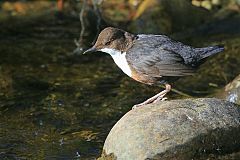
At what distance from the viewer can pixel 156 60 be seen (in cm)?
552

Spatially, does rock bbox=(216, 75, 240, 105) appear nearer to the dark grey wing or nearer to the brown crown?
the dark grey wing

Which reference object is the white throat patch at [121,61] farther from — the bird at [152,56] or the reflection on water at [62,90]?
the reflection on water at [62,90]

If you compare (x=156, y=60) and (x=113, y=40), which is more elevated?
(x=113, y=40)

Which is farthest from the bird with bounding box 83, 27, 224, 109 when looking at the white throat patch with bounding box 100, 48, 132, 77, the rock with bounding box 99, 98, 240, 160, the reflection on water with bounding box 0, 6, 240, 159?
the reflection on water with bounding box 0, 6, 240, 159

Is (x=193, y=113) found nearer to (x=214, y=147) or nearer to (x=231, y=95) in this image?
(x=214, y=147)

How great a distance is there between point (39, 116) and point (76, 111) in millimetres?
426

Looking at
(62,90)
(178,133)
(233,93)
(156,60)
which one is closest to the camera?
(178,133)

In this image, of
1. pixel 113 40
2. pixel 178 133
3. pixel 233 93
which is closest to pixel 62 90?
pixel 113 40

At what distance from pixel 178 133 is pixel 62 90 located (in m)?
2.84

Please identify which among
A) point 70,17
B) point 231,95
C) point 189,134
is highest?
point 189,134

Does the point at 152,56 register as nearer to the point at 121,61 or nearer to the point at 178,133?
the point at 121,61

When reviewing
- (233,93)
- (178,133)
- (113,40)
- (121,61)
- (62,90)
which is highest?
(113,40)

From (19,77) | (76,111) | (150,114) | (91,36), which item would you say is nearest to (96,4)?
(91,36)

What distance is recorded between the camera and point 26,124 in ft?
20.9
